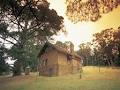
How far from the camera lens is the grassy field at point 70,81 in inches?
161

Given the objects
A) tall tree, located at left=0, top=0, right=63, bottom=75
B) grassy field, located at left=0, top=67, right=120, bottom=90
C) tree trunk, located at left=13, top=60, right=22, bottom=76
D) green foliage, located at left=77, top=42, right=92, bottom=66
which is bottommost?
grassy field, located at left=0, top=67, right=120, bottom=90

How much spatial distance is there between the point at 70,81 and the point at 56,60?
0.47m

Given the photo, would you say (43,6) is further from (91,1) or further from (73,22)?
(91,1)

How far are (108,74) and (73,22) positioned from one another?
1.16 metres

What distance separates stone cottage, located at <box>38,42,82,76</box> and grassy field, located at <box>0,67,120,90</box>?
11 cm

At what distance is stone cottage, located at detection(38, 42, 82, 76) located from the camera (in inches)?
166

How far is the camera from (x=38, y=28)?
14.2 feet

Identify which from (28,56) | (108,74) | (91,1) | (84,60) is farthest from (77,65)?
(91,1)

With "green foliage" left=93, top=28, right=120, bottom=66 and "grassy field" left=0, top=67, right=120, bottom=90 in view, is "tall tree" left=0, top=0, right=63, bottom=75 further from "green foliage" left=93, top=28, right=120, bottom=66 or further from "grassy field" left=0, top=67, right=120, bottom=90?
"green foliage" left=93, top=28, right=120, bottom=66

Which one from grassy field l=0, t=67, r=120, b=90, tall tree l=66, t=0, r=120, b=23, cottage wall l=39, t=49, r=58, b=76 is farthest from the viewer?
tall tree l=66, t=0, r=120, b=23

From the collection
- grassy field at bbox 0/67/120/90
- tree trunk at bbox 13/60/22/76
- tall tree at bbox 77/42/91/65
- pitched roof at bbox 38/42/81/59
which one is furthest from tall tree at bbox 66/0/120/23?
tree trunk at bbox 13/60/22/76

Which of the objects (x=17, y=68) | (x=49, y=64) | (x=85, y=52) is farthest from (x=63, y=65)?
(x=17, y=68)

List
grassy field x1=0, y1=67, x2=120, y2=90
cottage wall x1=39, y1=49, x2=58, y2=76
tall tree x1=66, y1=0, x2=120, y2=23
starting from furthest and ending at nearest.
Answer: tall tree x1=66, y1=0, x2=120, y2=23 → cottage wall x1=39, y1=49, x2=58, y2=76 → grassy field x1=0, y1=67, x2=120, y2=90

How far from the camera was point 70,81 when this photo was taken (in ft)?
13.7
